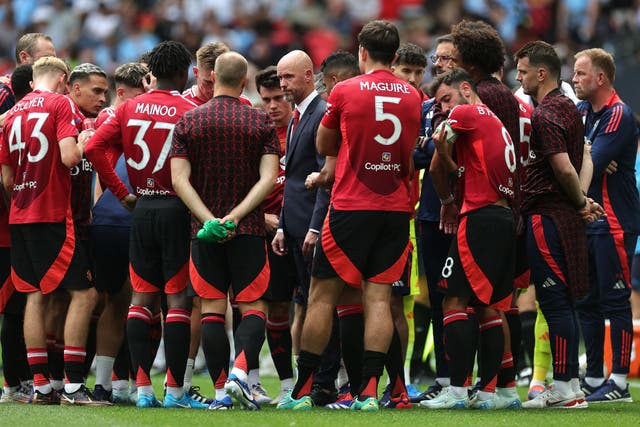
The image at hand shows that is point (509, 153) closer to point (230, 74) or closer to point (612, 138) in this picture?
point (612, 138)

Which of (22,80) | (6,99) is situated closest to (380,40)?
(22,80)

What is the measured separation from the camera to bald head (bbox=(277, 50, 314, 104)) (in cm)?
896

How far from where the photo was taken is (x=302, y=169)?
8.91 meters

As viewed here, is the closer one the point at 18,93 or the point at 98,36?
the point at 18,93

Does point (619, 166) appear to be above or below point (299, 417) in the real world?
above

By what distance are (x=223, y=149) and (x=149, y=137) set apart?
69 centimetres

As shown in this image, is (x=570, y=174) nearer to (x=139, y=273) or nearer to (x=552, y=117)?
(x=552, y=117)

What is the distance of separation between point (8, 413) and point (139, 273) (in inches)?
50.8

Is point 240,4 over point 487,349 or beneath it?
over

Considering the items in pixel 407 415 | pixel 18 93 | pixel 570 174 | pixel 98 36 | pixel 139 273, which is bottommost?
pixel 407 415

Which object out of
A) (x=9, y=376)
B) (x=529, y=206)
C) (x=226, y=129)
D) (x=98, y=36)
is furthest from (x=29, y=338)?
(x=98, y=36)

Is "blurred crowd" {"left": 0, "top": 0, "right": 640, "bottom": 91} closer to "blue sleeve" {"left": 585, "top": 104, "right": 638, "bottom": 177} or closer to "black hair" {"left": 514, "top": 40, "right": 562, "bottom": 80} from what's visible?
"blue sleeve" {"left": 585, "top": 104, "right": 638, "bottom": 177}

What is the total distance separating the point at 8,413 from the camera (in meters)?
7.84

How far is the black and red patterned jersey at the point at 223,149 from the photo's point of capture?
8031 millimetres
